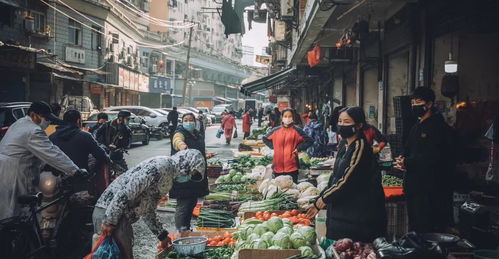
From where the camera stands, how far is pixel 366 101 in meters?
13.8

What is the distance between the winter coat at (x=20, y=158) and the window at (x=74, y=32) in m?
27.6

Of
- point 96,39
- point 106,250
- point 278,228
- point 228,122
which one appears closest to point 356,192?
point 278,228

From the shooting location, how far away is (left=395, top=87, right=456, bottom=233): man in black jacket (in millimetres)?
5344

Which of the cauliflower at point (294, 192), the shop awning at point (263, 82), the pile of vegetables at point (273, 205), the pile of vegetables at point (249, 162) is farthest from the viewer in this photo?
the shop awning at point (263, 82)

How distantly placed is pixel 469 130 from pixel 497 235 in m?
2.03

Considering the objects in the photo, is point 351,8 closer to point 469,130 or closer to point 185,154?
point 469,130

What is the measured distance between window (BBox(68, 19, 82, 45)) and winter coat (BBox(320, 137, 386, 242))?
30.0 m

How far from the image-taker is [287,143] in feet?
26.2

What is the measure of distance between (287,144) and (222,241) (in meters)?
2.95

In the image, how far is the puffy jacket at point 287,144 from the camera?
7992 mm

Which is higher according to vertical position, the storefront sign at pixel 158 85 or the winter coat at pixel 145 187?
the storefront sign at pixel 158 85

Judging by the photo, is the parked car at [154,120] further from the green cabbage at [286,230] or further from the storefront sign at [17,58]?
the green cabbage at [286,230]

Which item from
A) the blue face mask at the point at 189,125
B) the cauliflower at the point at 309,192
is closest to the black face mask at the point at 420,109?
the cauliflower at the point at 309,192

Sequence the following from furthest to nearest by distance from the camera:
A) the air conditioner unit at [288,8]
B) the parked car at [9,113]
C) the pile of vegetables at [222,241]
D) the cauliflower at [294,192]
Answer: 1. the air conditioner unit at [288,8]
2. the parked car at [9,113]
3. the cauliflower at [294,192]
4. the pile of vegetables at [222,241]
